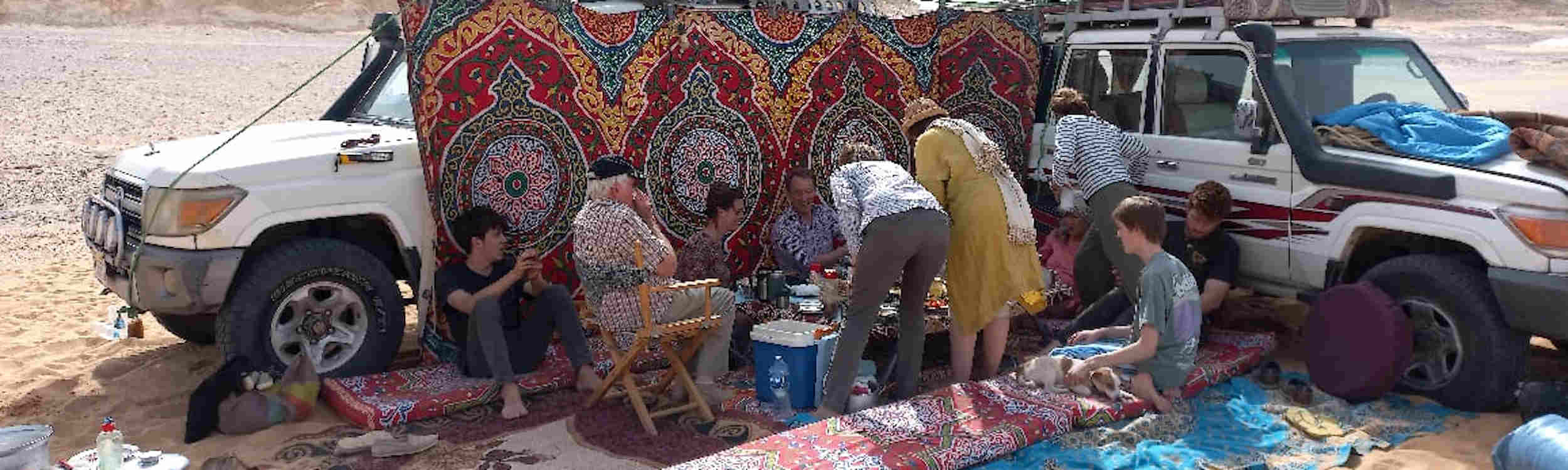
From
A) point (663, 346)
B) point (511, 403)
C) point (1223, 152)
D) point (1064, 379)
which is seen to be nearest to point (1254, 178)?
point (1223, 152)

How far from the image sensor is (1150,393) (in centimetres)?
607

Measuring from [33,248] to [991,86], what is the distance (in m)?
8.41

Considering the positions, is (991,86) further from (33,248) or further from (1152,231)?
(33,248)

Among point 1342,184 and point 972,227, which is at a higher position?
point 1342,184


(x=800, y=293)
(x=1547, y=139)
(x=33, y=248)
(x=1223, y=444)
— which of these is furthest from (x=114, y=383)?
(x=1547, y=139)

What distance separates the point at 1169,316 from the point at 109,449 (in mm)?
4517

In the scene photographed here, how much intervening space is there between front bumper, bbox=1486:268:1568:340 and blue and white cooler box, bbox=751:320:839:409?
10.5 ft

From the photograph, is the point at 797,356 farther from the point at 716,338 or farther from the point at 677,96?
the point at 677,96

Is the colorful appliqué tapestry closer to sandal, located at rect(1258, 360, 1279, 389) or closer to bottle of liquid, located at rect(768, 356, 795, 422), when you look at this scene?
bottle of liquid, located at rect(768, 356, 795, 422)

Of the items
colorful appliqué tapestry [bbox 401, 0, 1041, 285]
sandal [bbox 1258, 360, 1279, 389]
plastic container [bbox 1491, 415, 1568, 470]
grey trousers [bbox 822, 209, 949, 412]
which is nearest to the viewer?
plastic container [bbox 1491, 415, 1568, 470]

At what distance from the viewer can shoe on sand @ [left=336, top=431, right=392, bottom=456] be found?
5.63 metres

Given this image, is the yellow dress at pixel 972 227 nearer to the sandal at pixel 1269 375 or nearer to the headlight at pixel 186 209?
the sandal at pixel 1269 375

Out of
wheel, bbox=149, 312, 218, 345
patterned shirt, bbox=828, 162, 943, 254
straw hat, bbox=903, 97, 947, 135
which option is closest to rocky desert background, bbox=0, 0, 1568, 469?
wheel, bbox=149, 312, 218, 345

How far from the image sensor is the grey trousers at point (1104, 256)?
6.99 metres
